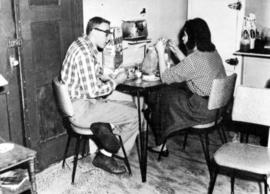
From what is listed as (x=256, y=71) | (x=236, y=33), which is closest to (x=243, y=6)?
(x=236, y=33)

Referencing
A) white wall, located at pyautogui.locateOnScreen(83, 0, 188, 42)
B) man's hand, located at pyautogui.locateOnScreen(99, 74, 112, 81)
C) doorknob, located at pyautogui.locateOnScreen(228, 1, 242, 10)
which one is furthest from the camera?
doorknob, located at pyautogui.locateOnScreen(228, 1, 242, 10)

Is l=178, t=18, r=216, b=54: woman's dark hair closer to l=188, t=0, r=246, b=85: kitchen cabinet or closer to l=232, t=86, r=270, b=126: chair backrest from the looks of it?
l=232, t=86, r=270, b=126: chair backrest

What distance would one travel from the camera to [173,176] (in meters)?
3.19

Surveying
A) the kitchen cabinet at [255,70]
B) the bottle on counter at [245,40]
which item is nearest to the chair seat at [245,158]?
the kitchen cabinet at [255,70]

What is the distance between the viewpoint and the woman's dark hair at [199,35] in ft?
10.2

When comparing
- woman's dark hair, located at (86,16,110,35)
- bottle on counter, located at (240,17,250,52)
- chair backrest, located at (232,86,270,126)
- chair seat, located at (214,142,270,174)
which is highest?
woman's dark hair, located at (86,16,110,35)

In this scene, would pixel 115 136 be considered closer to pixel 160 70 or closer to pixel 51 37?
pixel 160 70

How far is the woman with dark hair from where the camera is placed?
3.05 meters

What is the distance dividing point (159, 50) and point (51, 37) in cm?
90

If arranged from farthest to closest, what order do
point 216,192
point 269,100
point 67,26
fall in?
point 67,26 → point 216,192 → point 269,100

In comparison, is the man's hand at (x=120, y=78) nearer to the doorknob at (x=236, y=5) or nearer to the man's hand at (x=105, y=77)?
the man's hand at (x=105, y=77)

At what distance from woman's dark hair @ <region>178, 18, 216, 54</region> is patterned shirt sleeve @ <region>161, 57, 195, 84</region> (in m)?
0.17

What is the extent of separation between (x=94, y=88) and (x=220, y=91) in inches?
37.4

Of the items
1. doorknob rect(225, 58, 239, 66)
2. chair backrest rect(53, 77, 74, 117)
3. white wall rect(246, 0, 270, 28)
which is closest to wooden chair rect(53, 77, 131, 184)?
chair backrest rect(53, 77, 74, 117)
